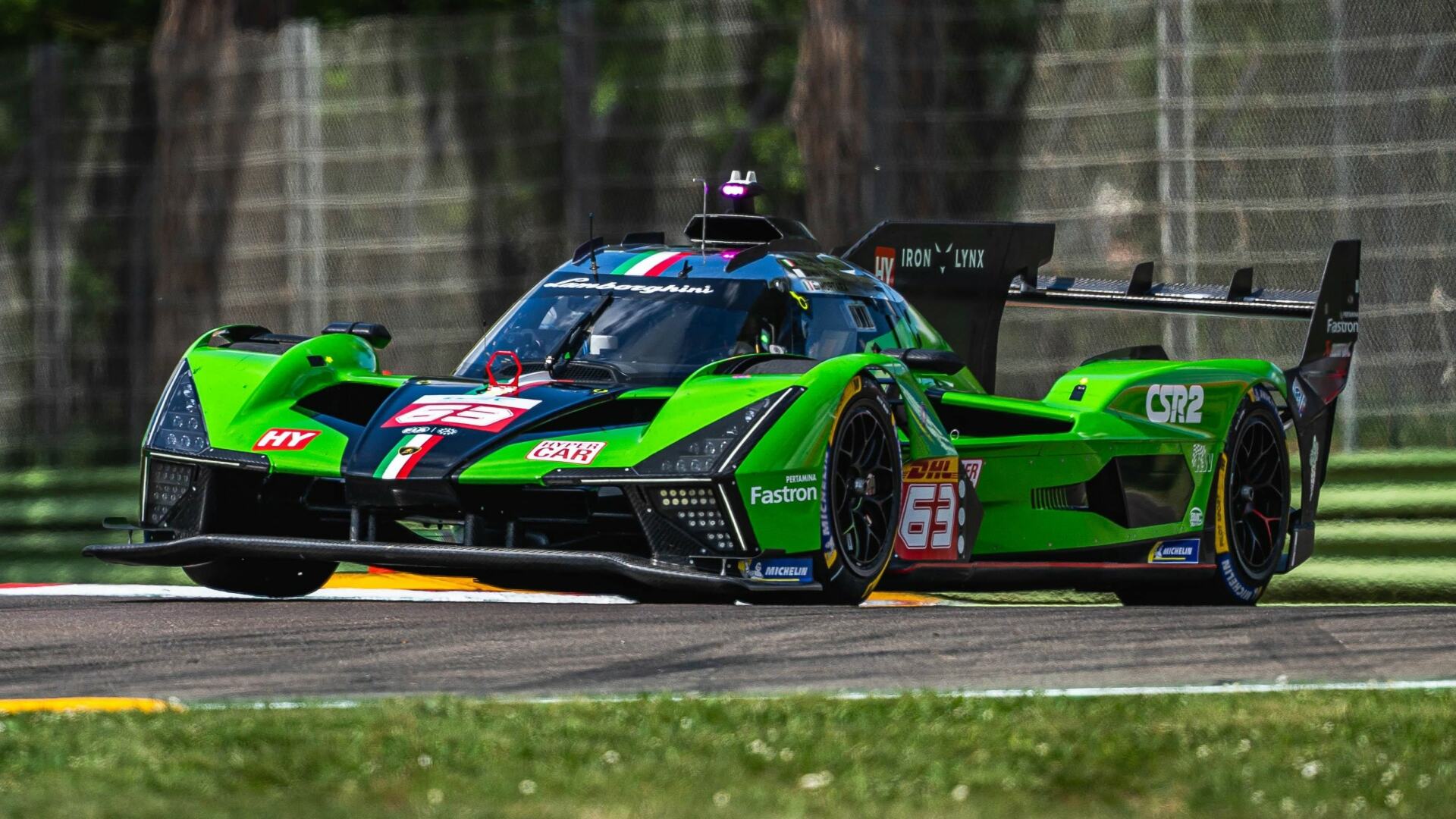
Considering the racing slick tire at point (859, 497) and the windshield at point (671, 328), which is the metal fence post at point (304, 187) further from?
the racing slick tire at point (859, 497)

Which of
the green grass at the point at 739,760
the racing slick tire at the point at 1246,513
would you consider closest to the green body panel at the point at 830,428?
the racing slick tire at the point at 1246,513

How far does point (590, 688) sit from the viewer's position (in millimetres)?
5656

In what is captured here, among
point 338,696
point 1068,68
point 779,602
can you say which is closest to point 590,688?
point 338,696

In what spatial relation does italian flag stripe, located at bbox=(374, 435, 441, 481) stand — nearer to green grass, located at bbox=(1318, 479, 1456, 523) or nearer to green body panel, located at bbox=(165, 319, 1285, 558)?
green body panel, located at bbox=(165, 319, 1285, 558)

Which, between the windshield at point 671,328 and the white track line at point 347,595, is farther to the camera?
the white track line at point 347,595

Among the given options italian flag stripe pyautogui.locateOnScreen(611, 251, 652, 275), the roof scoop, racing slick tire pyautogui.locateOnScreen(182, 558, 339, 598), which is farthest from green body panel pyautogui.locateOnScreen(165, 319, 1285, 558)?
the roof scoop

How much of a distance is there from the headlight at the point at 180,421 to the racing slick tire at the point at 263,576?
648 millimetres

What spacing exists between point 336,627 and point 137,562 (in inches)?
63.3

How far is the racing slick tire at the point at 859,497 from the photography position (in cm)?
789

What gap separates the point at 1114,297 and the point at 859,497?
3.37 m

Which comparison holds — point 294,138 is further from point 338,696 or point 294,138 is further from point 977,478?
point 338,696

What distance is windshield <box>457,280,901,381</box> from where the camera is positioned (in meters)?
8.90

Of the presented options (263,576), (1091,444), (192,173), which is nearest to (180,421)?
(263,576)

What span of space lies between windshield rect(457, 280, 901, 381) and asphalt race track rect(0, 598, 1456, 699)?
1.38 meters
